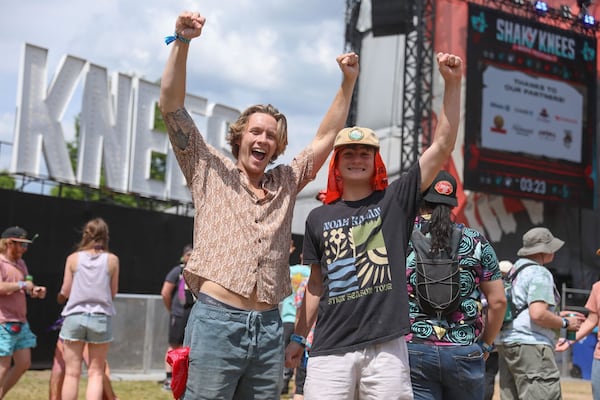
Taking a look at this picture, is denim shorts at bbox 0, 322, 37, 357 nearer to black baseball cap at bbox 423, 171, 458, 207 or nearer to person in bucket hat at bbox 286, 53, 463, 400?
person in bucket hat at bbox 286, 53, 463, 400

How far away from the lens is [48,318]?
11.7m

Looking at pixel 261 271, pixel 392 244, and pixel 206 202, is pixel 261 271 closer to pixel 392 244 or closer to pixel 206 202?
pixel 206 202

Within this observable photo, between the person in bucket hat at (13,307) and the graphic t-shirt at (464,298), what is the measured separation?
13.9 feet

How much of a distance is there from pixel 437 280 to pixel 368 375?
69 cm

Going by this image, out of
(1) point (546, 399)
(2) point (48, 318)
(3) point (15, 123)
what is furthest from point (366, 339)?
(3) point (15, 123)

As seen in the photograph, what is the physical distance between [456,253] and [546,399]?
2119mm

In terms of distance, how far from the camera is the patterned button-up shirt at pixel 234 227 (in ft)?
10.2

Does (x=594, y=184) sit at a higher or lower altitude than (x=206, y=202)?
higher

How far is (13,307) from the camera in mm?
7004

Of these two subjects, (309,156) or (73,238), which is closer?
(309,156)

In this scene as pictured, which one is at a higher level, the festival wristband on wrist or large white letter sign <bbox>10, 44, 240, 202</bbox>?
large white letter sign <bbox>10, 44, 240, 202</bbox>

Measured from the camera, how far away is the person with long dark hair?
6.62 m

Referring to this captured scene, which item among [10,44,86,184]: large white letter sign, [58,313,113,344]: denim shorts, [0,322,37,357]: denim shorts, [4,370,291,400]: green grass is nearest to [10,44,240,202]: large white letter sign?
[10,44,86,184]: large white letter sign

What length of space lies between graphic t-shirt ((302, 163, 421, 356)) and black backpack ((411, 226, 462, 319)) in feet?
1.36
